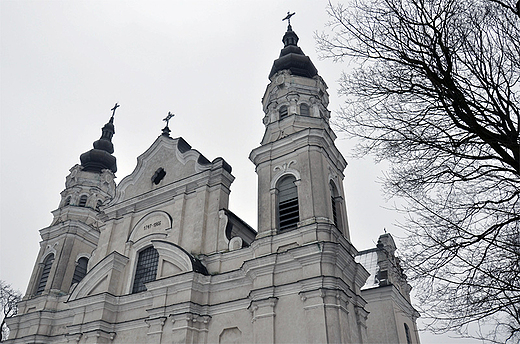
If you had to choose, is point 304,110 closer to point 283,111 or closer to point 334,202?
point 283,111

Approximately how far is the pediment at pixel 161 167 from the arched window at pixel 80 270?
5.08m

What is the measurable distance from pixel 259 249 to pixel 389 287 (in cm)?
948

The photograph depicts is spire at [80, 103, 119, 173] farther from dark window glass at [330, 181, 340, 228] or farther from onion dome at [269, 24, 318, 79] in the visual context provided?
dark window glass at [330, 181, 340, 228]

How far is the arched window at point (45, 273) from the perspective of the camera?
22500 millimetres

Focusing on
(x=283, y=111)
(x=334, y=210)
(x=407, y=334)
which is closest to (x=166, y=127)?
(x=283, y=111)

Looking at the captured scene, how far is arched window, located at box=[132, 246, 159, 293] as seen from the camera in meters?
17.4

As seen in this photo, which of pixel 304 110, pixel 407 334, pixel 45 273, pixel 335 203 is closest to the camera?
pixel 335 203

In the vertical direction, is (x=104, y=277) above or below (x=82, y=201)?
below

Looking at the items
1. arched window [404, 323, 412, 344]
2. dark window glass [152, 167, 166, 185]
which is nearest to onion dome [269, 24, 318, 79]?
dark window glass [152, 167, 166, 185]

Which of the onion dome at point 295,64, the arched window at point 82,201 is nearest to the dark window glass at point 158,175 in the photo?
the onion dome at point 295,64

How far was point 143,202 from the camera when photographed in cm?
1961

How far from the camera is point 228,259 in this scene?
51.4 feet

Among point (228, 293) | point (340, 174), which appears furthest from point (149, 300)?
point (340, 174)

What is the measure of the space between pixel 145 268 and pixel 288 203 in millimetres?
6801
